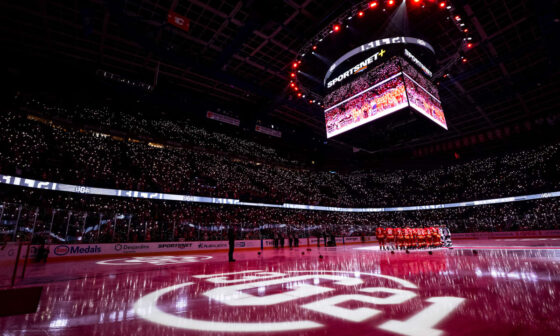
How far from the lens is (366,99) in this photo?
1125 centimetres

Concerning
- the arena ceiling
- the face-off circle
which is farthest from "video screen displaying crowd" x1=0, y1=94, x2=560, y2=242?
the arena ceiling

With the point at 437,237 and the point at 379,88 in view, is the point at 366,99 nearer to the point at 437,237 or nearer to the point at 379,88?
the point at 379,88

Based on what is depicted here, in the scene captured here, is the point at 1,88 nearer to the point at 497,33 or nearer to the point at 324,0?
the point at 324,0

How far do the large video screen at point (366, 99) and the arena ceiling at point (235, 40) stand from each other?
310 cm

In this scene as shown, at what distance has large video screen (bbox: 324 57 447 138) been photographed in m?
10.1

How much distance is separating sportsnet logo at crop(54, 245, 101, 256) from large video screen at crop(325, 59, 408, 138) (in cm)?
1404

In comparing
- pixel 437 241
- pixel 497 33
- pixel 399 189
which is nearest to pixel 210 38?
pixel 497 33

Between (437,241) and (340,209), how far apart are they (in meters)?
16.8

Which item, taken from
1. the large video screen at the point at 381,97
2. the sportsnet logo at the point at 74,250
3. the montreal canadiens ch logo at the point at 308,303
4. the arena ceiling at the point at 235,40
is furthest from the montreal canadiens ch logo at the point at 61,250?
the large video screen at the point at 381,97

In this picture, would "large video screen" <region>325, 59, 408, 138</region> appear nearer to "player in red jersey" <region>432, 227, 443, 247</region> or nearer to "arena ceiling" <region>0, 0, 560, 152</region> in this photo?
"arena ceiling" <region>0, 0, 560, 152</region>

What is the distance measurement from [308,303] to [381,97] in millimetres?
9586

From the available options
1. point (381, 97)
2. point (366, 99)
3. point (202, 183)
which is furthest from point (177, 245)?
point (381, 97)

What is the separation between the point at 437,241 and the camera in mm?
15414

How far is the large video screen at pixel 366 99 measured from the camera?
10.2m
